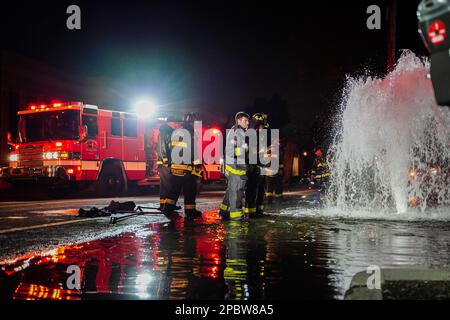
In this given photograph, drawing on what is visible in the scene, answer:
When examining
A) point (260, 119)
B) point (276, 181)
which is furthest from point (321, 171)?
point (260, 119)

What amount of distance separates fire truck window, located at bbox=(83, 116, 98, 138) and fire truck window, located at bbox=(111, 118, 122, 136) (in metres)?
0.98

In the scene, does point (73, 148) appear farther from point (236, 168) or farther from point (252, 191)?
point (236, 168)

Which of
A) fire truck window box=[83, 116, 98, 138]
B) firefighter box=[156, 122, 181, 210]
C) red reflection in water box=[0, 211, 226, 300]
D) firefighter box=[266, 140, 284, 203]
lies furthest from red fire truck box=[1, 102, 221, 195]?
red reflection in water box=[0, 211, 226, 300]

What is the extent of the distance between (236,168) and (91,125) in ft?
31.7

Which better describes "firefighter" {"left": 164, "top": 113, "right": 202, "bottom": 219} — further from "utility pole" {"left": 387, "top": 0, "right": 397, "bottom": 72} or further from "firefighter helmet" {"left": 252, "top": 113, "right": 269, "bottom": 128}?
"utility pole" {"left": 387, "top": 0, "right": 397, "bottom": 72}

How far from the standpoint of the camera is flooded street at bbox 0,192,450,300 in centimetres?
446

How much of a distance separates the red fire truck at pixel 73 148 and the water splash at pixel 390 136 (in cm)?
476

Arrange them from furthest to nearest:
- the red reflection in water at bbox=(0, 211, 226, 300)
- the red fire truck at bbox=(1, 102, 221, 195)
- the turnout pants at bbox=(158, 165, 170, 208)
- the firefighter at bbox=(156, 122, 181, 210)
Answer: the red fire truck at bbox=(1, 102, 221, 195) → the turnout pants at bbox=(158, 165, 170, 208) → the firefighter at bbox=(156, 122, 181, 210) → the red reflection in water at bbox=(0, 211, 226, 300)

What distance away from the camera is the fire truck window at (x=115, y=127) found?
18808mm

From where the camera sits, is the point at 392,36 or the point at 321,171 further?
the point at 321,171

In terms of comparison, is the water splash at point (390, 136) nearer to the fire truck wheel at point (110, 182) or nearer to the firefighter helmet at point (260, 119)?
the firefighter helmet at point (260, 119)

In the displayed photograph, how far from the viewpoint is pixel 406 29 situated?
20.4 metres

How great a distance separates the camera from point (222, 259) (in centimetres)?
577

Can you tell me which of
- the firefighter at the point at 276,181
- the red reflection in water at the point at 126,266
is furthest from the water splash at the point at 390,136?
the red reflection in water at the point at 126,266
